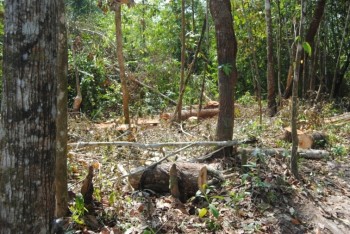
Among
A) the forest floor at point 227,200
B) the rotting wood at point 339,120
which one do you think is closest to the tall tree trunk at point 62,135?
the forest floor at point 227,200

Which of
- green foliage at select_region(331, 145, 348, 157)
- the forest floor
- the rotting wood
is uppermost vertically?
the rotting wood

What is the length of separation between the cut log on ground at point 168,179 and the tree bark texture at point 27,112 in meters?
2.56

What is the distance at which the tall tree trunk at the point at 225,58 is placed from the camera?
553 centimetres

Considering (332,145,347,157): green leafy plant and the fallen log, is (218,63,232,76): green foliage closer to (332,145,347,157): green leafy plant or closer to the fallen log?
the fallen log

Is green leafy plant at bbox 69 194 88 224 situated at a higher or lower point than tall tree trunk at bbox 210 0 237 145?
lower

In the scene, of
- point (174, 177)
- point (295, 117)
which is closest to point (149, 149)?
point (174, 177)

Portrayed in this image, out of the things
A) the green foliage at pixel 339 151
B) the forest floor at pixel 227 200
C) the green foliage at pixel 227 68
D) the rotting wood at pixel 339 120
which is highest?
the green foliage at pixel 227 68

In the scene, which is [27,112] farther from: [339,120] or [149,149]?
[339,120]

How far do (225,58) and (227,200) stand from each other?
210cm

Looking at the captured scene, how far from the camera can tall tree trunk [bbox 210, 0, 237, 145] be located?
5.53m

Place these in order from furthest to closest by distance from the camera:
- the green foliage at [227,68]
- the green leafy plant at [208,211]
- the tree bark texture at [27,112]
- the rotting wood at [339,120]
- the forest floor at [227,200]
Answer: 1. the rotting wood at [339,120]
2. the green foliage at [227,68]
3. the forest floor at [227,200]
4. the green leafy plant at [208,211]
5. the tree bark texture at [27,112]

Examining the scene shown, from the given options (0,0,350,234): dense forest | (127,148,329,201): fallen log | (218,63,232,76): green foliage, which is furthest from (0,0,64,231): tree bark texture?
(218,63,232,76): green foliage

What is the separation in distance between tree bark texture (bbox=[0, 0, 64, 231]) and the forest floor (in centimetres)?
148

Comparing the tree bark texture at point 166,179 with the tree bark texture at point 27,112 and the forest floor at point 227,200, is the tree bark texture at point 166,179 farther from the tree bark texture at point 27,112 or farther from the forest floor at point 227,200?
the tree bark texture at point 27,112
